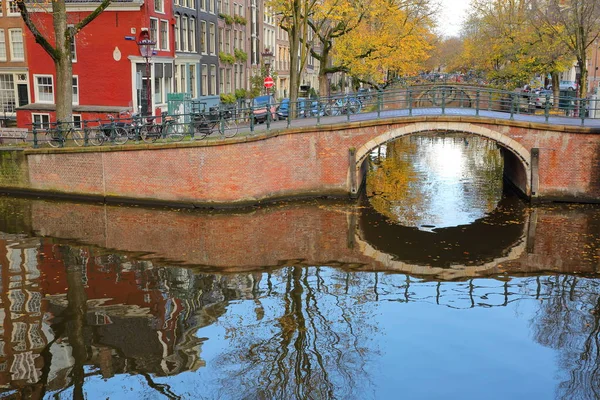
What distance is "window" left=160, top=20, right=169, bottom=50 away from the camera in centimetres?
3419

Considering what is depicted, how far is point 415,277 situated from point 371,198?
347 inches

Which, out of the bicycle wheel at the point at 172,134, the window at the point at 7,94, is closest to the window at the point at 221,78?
the window at the point at 7,94

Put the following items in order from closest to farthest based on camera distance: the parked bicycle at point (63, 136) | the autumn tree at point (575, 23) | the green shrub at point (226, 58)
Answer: the parked bicycle at point (63, 136), the autumn tree at point (575, 23), the green shrub at point (226, 58)

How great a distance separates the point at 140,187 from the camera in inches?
907

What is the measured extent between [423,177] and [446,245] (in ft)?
33.9

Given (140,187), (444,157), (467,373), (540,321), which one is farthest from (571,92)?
(467,373)

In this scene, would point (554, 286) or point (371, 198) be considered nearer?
point (554, 286)

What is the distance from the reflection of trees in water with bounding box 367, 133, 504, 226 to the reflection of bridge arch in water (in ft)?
3.70

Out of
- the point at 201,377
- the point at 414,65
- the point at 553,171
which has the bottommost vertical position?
the point at 201,377

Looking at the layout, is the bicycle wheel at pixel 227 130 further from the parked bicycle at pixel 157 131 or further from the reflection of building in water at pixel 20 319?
the reflection of building in water at pixel 20 319

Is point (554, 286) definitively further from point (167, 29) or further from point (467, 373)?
point (167, 29)

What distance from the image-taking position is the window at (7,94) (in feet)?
116

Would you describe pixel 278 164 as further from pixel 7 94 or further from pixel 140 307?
pixel 7 94

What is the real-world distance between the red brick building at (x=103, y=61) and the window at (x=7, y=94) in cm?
292
